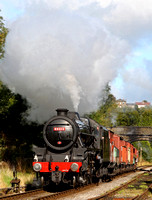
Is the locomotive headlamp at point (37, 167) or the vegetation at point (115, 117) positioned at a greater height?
the vegetation at point (115, 117)

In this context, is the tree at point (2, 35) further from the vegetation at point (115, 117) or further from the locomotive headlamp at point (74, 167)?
the vegetation at point (115, 117)

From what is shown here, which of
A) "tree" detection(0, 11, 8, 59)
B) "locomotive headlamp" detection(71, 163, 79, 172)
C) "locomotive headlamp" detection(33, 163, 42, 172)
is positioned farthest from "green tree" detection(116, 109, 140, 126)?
"locomotive headlamp" detection(71, 163, 79, 172)

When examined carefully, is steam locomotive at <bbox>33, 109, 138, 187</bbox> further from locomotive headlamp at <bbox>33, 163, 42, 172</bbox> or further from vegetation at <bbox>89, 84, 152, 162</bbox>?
vegetation at <bbox>89, 84, 152, 162</bbox>

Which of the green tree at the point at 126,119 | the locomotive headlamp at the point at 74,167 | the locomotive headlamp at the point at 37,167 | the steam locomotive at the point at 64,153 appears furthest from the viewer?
the green tree at the point at 126,119

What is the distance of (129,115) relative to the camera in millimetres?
90625

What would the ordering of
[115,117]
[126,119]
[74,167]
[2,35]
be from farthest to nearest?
[126,119]
[115,117]
[2,35]
[74,167]

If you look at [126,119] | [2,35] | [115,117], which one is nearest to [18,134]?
[2,35]

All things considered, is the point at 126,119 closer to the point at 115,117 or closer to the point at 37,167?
the point at 115,117

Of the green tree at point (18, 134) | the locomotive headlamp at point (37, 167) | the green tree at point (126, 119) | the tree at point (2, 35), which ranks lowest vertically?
the locomotive headlamp at point (37, 167)

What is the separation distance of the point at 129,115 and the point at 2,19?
75418 mm

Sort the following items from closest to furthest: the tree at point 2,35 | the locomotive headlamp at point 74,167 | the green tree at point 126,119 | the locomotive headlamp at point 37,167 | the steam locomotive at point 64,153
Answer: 1. the locomotive headlamp at point 74,167
2. the steam locomotive at point 64,153
3. the locomotive headlamp at point 37,167
4. the tree at point 2,35
5. the green tree at point 126,119

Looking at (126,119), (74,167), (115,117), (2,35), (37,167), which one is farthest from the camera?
(126,119)

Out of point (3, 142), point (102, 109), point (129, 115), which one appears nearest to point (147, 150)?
point (102, 109)

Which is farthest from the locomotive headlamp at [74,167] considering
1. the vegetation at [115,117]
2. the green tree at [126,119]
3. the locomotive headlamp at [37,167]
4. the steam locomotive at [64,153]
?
the green tree at [126,119]
